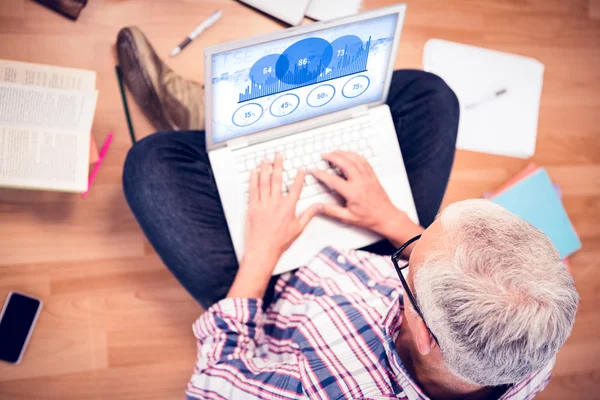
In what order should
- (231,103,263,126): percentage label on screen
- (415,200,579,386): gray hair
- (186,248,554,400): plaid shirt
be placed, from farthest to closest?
(231,103,263,126): percentage label on screen, (186,248,554,400): plaid shirt, (415,200,579,386): gray hair

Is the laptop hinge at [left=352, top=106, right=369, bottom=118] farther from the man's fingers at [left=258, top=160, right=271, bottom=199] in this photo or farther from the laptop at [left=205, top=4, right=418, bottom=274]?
the man's fingers at [left=258, top=160, right=271, bottom=199]

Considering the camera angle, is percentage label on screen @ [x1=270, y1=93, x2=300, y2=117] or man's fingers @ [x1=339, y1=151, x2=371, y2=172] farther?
man's fingers @ [x1=339, y1=151, x2=371, y2=172]

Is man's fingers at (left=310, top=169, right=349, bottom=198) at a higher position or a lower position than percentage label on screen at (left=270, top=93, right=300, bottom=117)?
lower

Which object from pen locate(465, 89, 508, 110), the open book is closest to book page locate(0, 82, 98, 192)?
the open book

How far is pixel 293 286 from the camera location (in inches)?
38.3

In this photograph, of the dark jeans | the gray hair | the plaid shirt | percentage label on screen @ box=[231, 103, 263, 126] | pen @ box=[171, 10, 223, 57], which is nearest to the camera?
the gray hair

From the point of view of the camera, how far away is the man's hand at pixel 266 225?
91 cm

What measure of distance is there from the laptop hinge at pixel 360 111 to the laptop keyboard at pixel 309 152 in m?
0.02

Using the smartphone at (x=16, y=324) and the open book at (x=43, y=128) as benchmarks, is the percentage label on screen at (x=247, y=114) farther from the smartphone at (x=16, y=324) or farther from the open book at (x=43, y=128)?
the smartphone at (x=16, y=324)

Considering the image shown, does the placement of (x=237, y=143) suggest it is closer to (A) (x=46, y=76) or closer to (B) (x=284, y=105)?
(B) (x=284, y=105)

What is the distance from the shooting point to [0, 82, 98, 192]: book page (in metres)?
1.02

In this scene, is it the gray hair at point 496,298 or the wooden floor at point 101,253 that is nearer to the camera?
the gray hair at point 496,298

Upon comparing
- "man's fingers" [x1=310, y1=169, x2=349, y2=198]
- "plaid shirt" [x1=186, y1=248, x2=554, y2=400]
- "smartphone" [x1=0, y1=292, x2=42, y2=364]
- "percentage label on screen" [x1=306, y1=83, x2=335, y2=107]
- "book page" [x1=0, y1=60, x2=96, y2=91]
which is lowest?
"smartphone" [x1=0, y1=292, x2=42, y2=364]

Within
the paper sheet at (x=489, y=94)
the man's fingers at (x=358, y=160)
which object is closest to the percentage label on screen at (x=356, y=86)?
the man's fingers at (x=358, y=160)
